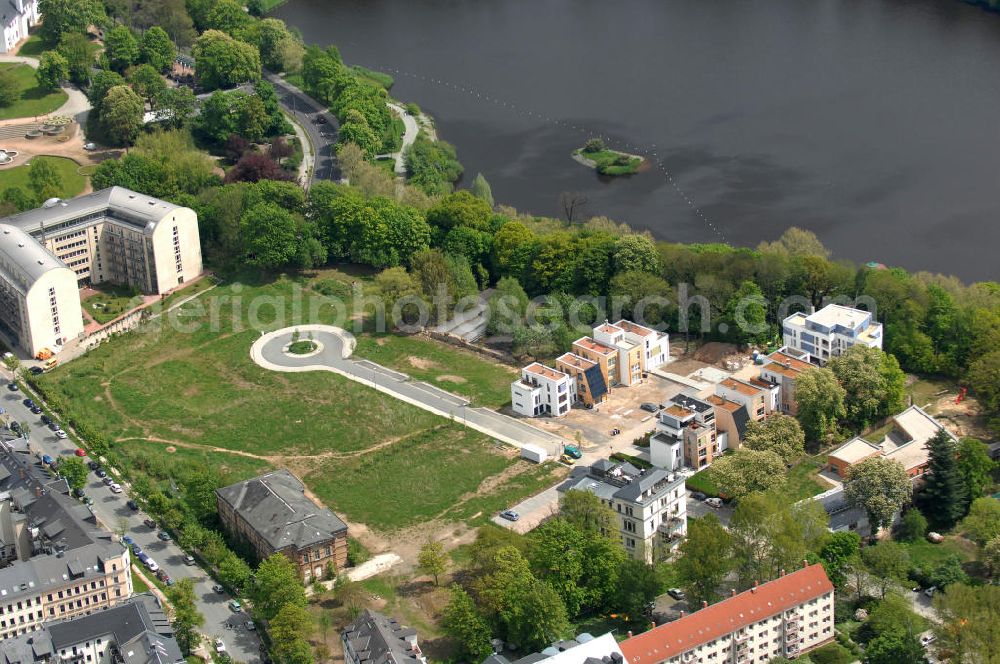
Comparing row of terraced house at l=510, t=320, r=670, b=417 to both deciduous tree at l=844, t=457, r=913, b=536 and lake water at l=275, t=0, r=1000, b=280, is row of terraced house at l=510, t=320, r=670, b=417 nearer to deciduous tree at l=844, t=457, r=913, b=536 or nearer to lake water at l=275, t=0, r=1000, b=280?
deciduous tree at l=844, t=457, r=913, b=536

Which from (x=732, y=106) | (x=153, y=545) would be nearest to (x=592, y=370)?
(x=153, y=545)

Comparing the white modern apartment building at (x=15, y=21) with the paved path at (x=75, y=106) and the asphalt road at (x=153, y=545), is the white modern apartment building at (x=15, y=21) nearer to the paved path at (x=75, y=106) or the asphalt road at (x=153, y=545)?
the paved path at (x=75, y=106)

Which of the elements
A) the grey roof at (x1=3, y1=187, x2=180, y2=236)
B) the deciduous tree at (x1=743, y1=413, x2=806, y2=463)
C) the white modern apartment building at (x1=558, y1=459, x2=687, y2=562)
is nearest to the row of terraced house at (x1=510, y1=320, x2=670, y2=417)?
the deciduous tree at (x1=743, y1=413, x2=806, y2=463)

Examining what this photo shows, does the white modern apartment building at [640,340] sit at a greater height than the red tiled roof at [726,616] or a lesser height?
lesser

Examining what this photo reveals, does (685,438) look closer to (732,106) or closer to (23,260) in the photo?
(23,260)

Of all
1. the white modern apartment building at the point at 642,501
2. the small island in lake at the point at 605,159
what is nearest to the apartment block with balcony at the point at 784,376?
the white modern apartment building at the point at 642,501
